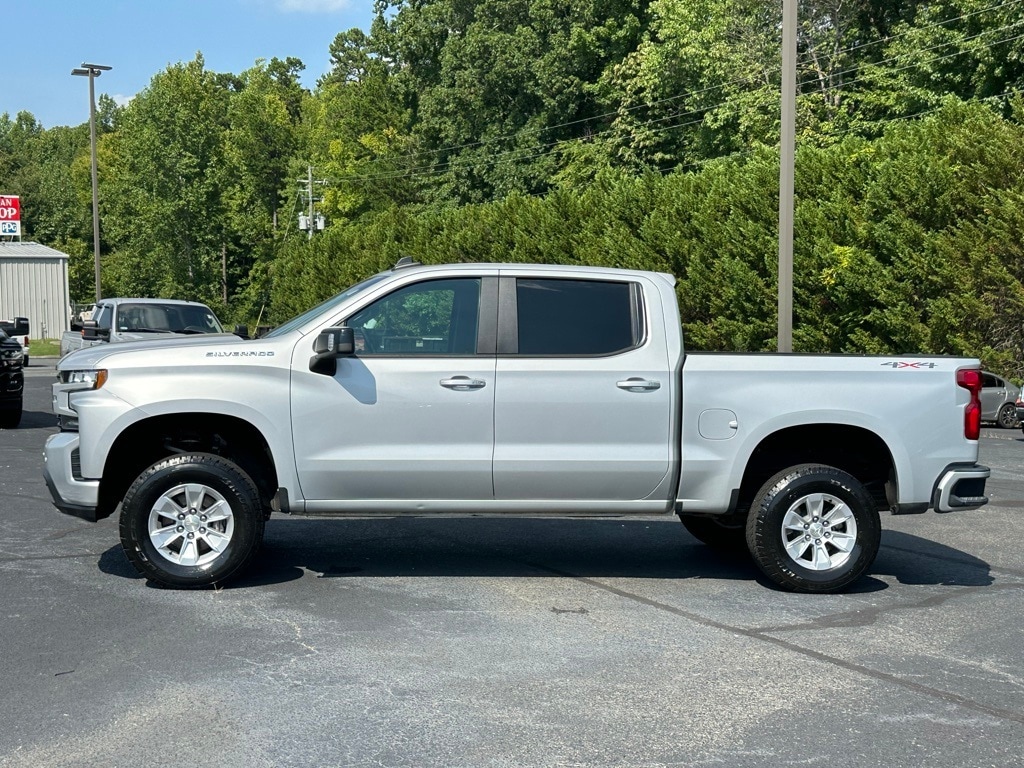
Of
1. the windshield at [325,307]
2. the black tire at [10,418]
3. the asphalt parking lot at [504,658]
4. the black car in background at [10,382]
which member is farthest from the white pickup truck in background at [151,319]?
the windshield at [325,307]

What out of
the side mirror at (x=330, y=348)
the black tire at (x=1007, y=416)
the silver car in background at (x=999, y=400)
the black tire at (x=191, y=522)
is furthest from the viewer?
the black tire at (x=1007, y=416)

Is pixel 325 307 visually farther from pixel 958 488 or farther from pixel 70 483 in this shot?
pixel 958 488

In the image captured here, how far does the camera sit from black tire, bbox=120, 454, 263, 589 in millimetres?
7410

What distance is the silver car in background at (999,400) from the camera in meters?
21.8

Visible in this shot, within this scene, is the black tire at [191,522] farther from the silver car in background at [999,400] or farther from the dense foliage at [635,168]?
the dense foliage at [635,168]

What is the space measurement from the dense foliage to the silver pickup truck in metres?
16.3

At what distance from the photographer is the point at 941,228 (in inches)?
937

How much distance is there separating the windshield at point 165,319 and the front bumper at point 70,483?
12.2 m

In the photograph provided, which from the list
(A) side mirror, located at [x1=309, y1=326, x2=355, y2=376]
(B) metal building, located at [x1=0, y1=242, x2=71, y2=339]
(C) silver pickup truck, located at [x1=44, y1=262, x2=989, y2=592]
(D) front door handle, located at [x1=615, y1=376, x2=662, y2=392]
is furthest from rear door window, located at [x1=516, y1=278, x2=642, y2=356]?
(B) metal building, located at [x1=0, y1=242, x2=71, y2=339]

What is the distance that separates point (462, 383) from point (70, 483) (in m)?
2.50

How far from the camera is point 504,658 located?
238 inches

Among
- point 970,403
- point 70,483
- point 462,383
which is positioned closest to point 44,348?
point 70,483

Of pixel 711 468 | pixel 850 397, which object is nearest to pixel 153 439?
pixel 711 468

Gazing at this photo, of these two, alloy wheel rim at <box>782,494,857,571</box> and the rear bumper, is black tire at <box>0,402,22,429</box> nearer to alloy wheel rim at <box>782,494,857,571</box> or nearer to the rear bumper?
alloy wheel rim at <box>782,494,857,571</box>
